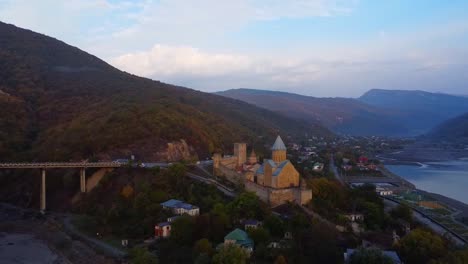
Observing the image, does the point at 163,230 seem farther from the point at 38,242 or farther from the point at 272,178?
the point at 38,242

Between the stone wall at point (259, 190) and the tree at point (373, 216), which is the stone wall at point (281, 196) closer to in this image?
the stone wall at point (259, 190)

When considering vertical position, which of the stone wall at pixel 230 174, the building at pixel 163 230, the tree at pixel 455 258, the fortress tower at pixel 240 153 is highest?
the fortress tower at pixel 240 153

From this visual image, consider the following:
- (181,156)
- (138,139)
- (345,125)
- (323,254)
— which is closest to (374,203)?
(323,254)

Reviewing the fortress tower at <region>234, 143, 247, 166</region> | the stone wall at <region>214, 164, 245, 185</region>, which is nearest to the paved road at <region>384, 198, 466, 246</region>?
the fortress tower at <region>234, 143, 247, 166</region>

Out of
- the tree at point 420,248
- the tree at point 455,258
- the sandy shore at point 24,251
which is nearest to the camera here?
the tree at point 455,258

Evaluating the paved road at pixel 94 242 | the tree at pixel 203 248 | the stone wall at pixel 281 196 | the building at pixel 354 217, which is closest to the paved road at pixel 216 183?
the stone wall at pixel 281 196

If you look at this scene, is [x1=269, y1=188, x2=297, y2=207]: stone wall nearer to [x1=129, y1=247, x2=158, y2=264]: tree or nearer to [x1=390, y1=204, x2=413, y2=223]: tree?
[x1=390, y1=204, x2=413, y2=223]: tree

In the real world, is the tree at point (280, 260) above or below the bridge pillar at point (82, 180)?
below
